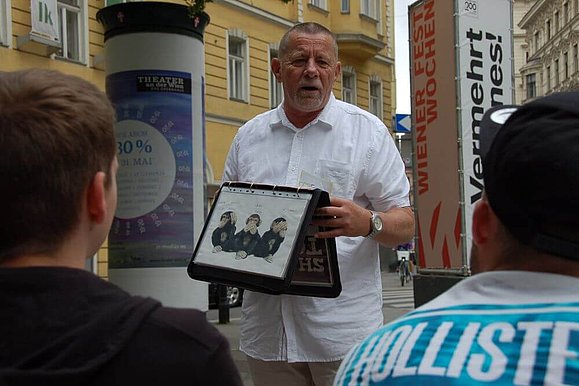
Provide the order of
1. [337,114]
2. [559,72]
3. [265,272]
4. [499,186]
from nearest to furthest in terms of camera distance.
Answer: [499,186], [265,272], [337,114], [559,72]

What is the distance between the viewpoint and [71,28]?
17531 mm

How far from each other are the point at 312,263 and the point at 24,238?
1.40 metres

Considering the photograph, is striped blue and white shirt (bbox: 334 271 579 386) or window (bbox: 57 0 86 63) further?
window (bbox: 57 0 86 63)

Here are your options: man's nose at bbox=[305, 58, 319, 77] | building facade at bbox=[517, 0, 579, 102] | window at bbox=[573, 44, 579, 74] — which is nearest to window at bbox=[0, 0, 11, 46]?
man's nose at bbox=[305, 58, 319, 77]

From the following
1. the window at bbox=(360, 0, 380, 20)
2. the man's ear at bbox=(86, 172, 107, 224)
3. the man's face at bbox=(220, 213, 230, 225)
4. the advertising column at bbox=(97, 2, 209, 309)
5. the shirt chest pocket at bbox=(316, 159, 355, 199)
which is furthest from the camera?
the window at bbox=(360, 0, 380, 20)

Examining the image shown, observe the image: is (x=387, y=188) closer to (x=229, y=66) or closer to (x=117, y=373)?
(x=117, y=373)

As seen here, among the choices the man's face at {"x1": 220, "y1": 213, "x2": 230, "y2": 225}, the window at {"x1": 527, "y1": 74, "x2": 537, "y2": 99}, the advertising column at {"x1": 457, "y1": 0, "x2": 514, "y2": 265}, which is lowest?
the man's face at {"x1": 220, "y1": 213, "x2": 230, "y2": 225}

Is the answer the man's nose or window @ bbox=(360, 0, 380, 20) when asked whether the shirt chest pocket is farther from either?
window @ bbox=(360, 0, 380, 20)

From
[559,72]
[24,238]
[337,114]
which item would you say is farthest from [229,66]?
[559,72]

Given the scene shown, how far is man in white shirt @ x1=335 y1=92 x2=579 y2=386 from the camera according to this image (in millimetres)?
1185

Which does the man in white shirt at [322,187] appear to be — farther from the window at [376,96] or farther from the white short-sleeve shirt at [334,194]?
the window at [376,96]

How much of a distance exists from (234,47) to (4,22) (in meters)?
8.62

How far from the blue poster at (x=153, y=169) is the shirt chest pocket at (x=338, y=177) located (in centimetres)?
390

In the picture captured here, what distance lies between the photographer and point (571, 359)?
3.82 ft
